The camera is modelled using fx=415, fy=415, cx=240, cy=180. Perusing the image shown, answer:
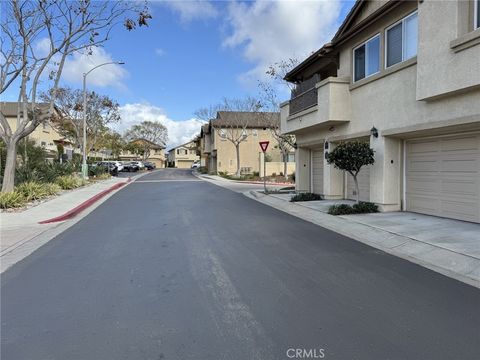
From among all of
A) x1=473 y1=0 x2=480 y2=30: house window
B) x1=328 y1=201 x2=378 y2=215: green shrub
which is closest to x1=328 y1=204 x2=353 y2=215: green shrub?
x1=328 y1=201 x2=378 y2=215: green shrub

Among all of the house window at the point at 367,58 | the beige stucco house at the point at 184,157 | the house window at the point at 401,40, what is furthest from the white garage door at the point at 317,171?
the beige stucco house at the point at 184,157

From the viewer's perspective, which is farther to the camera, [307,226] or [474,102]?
[307,226]

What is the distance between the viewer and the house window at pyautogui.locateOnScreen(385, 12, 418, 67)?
11.7m

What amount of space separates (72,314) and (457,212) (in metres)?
9.86

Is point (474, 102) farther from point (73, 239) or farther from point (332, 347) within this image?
point (73, 239)

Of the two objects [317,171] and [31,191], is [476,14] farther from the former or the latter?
[31,191]

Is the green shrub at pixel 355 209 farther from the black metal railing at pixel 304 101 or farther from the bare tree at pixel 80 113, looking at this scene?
the bare tree at pixel 80 113

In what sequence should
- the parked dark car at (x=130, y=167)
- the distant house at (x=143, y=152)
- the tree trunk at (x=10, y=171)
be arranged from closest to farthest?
the tree trunk at (x=10, y=171) → the parked dark car at (x=130, y=167) → the distant house at (x=143, y=152)

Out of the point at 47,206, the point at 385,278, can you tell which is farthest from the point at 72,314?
the point at 47,206

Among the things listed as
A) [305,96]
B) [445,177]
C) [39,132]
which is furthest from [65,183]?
[39,132]

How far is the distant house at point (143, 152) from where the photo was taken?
96.7 metres

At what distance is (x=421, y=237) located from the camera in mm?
8828

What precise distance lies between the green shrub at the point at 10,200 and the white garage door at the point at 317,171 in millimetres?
12568

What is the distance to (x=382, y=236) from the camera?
9375 mm
